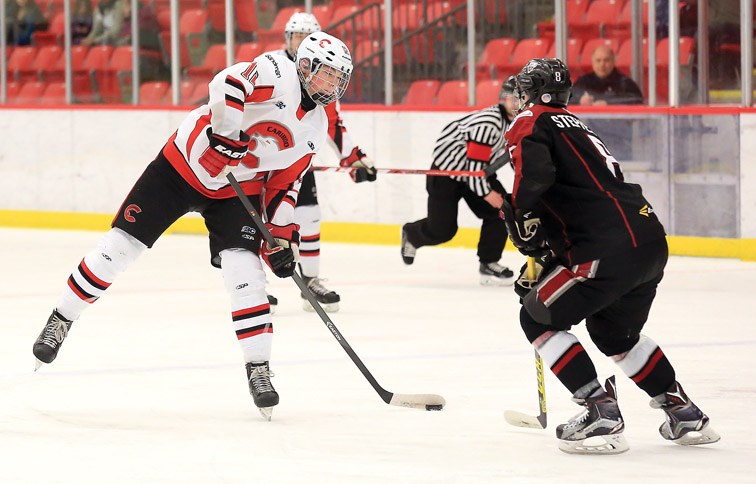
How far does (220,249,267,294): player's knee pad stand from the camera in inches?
157

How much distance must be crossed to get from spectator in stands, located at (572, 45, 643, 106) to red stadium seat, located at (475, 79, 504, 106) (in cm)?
57

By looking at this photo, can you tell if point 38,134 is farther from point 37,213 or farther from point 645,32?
point 645,32

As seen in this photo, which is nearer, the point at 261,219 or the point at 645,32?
the point at 261,219

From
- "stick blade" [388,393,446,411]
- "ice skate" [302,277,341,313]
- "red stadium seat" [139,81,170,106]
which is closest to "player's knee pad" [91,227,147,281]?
"stick blade" [388,393,446,411]

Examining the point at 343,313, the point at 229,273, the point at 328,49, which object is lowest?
the point at 343,313

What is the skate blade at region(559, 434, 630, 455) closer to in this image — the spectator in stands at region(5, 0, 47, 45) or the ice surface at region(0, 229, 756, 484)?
the ice surface at region(0, 229, 756, 484)

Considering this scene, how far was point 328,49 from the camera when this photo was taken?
4.14 m

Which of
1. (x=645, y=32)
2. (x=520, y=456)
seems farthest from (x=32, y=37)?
(x=520, y=456)

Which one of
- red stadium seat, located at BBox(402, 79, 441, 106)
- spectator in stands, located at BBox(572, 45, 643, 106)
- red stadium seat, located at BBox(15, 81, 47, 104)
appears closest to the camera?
spectator in stands, located at BBox(572, 45, 643, 106)

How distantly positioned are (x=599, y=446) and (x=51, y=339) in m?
1.64

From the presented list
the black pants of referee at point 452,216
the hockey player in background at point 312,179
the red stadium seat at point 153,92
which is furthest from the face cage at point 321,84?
the red stadium seat at point 153,92

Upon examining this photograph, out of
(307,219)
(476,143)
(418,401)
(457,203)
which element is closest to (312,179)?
(307,219)

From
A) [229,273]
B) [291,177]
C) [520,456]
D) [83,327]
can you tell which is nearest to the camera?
[520,456]

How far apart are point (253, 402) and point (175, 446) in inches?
20.4
